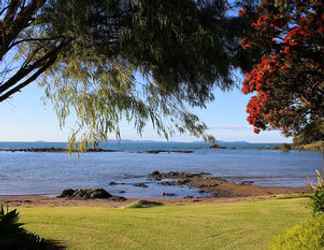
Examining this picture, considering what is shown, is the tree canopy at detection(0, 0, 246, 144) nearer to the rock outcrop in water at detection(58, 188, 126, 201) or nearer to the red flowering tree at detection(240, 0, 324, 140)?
the red flowering tree at detection(240, 0, 324, 140)

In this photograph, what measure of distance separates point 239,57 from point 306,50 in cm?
361

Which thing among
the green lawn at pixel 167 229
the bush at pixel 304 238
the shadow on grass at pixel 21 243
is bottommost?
the green lawn at pixel 167 229

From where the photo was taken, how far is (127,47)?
5859 millimetres

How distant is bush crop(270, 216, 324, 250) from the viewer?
440 cm

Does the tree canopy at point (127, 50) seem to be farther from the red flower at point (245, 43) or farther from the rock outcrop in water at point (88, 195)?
the rock outcrop in water at point (88, 195)

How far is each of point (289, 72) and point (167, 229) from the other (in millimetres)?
4081

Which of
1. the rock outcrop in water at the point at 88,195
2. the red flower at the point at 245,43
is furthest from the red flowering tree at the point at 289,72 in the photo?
the rock outcrop in water at the point at 88,195

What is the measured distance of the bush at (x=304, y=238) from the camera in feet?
14.4

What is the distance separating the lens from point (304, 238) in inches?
178

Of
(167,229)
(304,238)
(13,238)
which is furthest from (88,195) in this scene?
(304,238)

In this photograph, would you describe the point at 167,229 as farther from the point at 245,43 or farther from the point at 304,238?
the point at 304,238

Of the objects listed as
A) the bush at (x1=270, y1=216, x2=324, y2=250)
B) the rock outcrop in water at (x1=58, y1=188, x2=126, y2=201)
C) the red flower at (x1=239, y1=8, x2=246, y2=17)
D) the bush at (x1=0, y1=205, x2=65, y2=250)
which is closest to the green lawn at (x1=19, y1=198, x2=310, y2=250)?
the bush at (x1=0, y1=205, x2=65, y2=250)

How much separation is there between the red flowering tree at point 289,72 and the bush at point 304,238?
3.94 meters

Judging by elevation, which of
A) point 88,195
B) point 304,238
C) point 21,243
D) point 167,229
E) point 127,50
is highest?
point 127,50
